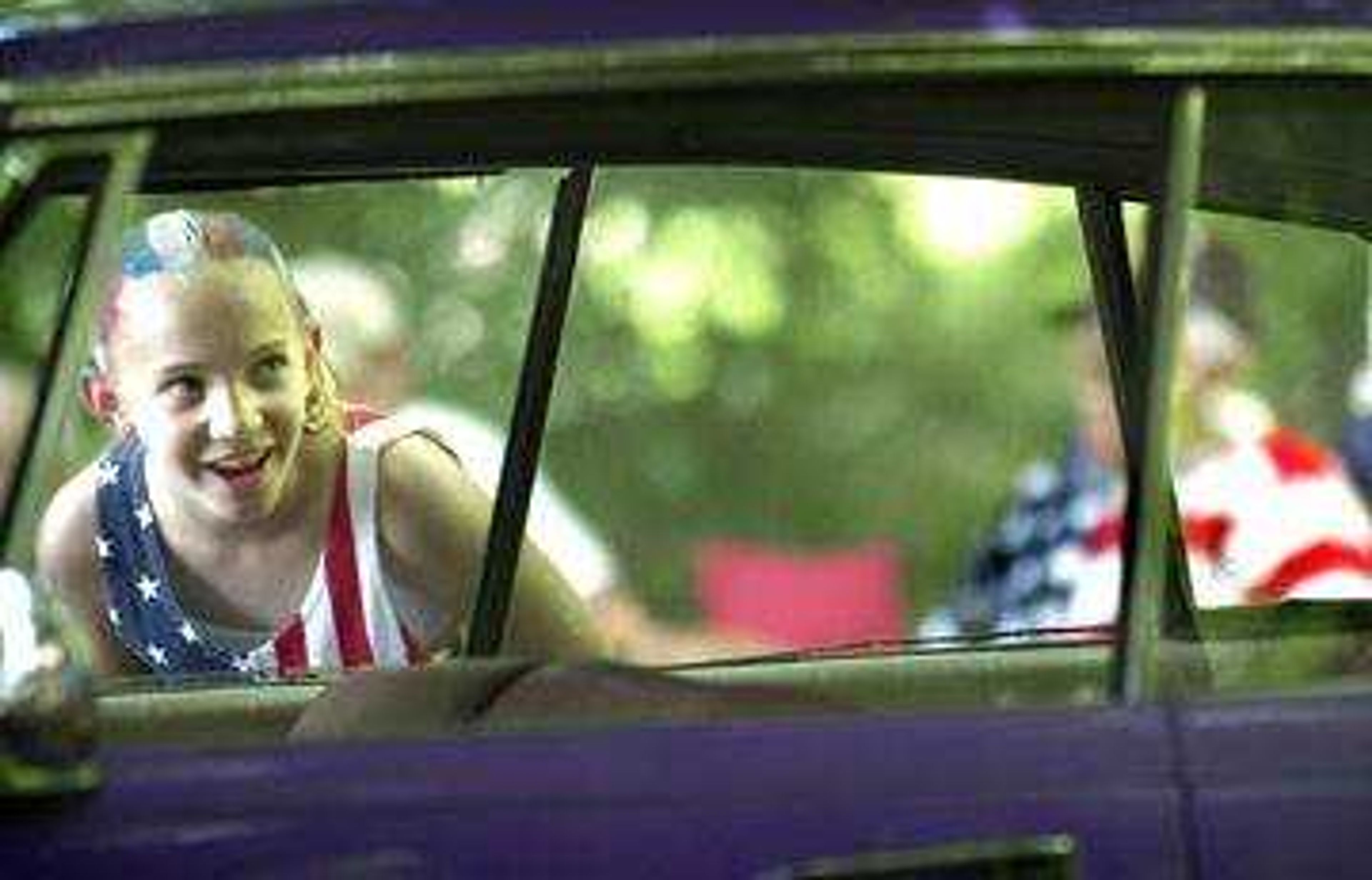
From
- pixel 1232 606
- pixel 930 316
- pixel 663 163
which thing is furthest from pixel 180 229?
pixel 1232 606

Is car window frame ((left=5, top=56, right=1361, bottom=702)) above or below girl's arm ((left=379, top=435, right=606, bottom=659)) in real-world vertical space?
above

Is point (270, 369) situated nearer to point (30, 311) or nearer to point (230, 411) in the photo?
point (230, 411)

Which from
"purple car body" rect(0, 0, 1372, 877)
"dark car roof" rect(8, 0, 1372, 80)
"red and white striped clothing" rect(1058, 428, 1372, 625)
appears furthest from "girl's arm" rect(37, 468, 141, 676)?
"red and white striped clothing" rect(1058, 428, 1372, 625)

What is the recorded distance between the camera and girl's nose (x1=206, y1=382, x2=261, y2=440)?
140 inches

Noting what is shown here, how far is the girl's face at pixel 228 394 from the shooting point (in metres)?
3.52

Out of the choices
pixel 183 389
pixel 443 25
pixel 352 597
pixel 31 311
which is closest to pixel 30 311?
pixel 31 311

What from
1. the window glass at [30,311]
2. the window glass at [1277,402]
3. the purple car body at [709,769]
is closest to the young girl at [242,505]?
the window glass at [30,311]

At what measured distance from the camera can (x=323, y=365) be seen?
364 centimetres

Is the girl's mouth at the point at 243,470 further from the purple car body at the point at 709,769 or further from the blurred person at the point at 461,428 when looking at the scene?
the purple car body at the point at 709,769

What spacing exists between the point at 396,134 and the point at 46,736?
26.3 inches

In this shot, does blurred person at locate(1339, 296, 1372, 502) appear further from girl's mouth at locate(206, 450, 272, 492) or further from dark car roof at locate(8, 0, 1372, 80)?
girl's mouth at locate(206, 450, 272, 492)

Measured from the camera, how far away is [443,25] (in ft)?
10.6

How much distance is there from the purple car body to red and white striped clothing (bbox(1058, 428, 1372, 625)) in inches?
7.2

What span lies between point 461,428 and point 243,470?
0.32 meters
